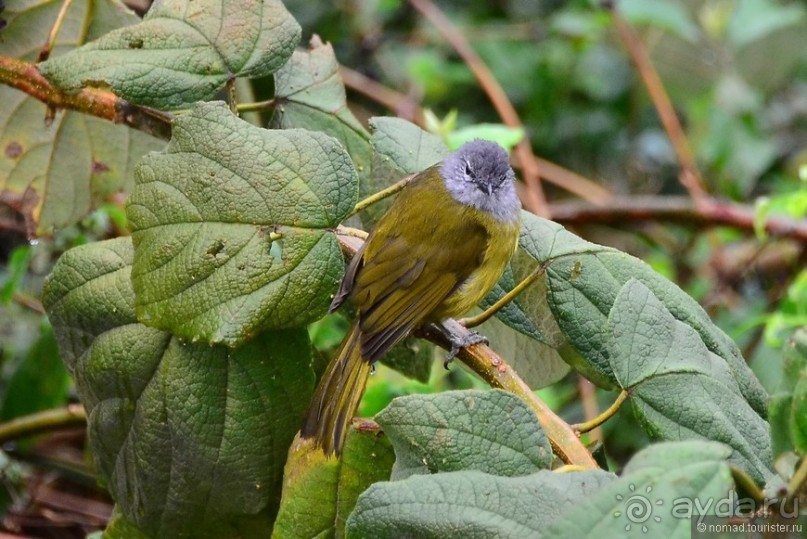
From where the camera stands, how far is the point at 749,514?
3.77 feet

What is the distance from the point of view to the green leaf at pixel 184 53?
1.56 metres

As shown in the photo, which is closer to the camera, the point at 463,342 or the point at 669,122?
the point at 463,342

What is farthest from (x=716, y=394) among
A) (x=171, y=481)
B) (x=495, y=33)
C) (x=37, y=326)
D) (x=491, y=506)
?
(x=495, y=33)

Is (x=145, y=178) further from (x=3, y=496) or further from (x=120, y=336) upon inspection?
(x=3, y=496)

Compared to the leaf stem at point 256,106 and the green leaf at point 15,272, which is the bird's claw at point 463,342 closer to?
the leaf stem at point 256,106

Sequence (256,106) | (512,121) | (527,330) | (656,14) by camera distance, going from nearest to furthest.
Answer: (527,330)
(256,106)
(512,121)
(656,14)

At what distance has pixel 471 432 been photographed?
122 centimetres

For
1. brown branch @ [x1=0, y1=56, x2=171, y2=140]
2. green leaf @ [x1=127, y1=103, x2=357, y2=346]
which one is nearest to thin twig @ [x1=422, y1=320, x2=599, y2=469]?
green leaf @ [x1=127, y1=103, x2=357, y2=346]

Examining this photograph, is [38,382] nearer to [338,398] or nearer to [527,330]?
[338,398]

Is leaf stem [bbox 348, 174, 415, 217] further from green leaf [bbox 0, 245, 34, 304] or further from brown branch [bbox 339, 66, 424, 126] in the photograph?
brown branch [bbox 339, 66, 424, 126]

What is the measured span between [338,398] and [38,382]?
3.64ft

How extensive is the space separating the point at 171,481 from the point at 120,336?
0.24m

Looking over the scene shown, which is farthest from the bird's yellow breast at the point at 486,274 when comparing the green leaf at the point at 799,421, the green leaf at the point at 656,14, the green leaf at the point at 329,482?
the green leaf at the point at 656,14

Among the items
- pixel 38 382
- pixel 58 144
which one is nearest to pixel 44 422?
pixel 38 382
